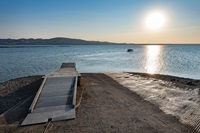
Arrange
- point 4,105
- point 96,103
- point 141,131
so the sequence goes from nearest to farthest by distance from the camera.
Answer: point 141,131, point 96,103, point 4,105

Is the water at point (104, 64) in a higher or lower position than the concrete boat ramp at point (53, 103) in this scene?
lower

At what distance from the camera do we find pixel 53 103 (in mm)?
10211

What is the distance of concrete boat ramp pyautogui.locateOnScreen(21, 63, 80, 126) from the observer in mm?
8633

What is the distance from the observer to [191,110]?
9.91 m

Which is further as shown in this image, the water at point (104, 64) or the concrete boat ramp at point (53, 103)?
the water at point (104, 64)

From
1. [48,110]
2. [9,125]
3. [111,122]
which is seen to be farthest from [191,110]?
[9,125]

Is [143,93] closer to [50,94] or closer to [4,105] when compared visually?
[50,94]

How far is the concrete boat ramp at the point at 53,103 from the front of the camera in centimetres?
863

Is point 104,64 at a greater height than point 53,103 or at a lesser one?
lesser

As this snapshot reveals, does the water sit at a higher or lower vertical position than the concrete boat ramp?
lower

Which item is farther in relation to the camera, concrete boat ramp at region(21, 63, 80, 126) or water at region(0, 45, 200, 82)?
water at region(0, 45, 200, 82)

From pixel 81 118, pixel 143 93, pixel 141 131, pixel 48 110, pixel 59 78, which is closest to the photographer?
pixel 141 131

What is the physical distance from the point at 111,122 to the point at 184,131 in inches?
129

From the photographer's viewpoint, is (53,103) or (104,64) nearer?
(53,103)
